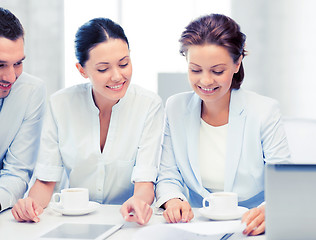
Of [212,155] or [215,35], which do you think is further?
[212,155]

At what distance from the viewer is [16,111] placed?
189 centimetres

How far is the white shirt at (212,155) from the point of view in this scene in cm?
176

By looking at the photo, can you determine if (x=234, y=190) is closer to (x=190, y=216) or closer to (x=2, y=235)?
(x=190, y=216)

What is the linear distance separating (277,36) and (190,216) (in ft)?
8.84

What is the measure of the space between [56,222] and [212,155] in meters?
0.70

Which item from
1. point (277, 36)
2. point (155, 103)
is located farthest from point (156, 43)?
point (155, 103)

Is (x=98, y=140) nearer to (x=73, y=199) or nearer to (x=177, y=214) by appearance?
(x=73, y=199)

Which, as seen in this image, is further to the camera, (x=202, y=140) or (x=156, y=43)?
(x=156, y=43)

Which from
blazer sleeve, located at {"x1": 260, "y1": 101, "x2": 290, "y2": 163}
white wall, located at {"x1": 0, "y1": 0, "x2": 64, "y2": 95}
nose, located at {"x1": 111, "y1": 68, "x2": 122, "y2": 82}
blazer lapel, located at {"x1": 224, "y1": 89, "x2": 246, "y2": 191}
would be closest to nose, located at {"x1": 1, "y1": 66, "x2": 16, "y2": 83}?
nose, located at {"x1": 111, "y1": 68, "x2": 122, "y2": 82}

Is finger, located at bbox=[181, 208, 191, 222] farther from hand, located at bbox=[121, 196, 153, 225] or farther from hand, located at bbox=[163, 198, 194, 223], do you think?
hand, located at bbox=[121, 196, 153, 225]

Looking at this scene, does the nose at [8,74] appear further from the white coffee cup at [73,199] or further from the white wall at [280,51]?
the white wall at [280,51]

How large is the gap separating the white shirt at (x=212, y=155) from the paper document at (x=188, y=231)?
562 mm

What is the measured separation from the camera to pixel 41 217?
1.45 metres

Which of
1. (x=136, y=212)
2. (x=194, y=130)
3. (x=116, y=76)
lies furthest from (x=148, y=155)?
(x=136, y=212)
